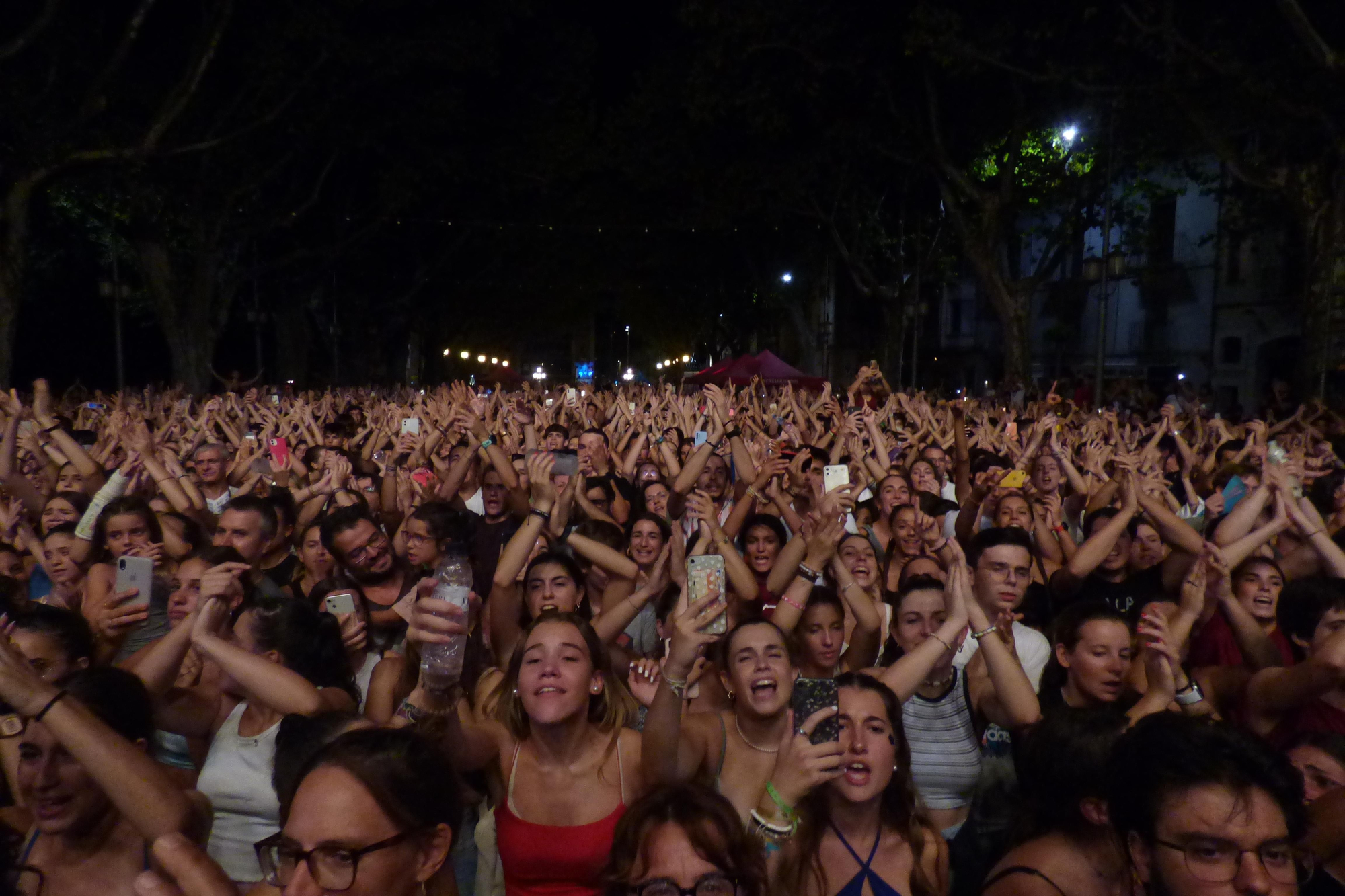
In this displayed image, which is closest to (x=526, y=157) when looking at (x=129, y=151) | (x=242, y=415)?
(x=129, y=151)

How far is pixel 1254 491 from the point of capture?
177 inches

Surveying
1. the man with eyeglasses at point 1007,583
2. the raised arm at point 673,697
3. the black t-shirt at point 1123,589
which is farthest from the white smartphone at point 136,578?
the black t-shirt at point 1123,589

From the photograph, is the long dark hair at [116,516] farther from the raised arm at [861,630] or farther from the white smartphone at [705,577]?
the raised arm at [861,630]

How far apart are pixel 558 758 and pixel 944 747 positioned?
1381mm

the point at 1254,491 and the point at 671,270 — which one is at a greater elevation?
the point at 671,270

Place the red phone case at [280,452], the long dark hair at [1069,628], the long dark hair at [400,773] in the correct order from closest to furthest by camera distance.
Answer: the long dark hair at [400,773], the long dark hair at [1069,628], the red phone case at [280,452]

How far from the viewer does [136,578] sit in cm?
353

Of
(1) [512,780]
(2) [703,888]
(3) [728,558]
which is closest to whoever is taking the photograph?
(2) [703,888]

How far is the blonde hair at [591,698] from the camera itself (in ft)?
9.68

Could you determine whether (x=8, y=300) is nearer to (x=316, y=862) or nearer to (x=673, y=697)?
(x=673, y=697)

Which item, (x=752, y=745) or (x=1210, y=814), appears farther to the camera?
(x=752, y=745)

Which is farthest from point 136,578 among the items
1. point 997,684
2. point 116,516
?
point 997,684

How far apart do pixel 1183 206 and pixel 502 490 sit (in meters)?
28.7

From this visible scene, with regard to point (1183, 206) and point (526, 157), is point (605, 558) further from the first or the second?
point (1183, 206)
